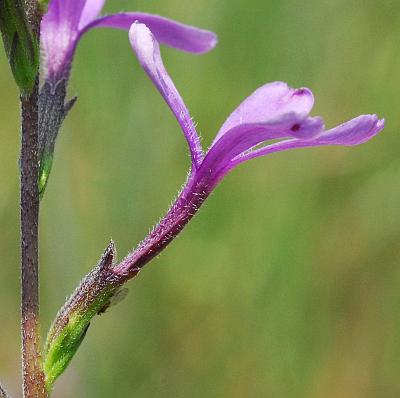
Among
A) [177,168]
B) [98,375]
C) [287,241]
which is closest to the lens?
[98,375]

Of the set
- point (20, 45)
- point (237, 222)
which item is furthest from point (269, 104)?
point (237, 222)

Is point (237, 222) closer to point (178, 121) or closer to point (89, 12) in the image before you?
point (89, 12)

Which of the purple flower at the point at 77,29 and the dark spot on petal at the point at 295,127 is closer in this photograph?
the dark spot on petal at the point at 295,127

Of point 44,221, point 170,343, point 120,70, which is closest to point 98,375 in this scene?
point 170,343

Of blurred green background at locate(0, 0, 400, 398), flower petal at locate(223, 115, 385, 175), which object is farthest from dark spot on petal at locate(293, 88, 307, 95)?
blurred green background at locate(0, 0, 400, 398)

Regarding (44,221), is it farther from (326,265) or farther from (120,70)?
(326,265)

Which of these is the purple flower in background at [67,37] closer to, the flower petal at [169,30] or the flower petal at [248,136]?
the flower petal at [169,30]

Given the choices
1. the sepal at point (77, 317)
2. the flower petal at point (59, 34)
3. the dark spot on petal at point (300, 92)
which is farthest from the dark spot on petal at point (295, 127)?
the flower petal at point (59, 34)
